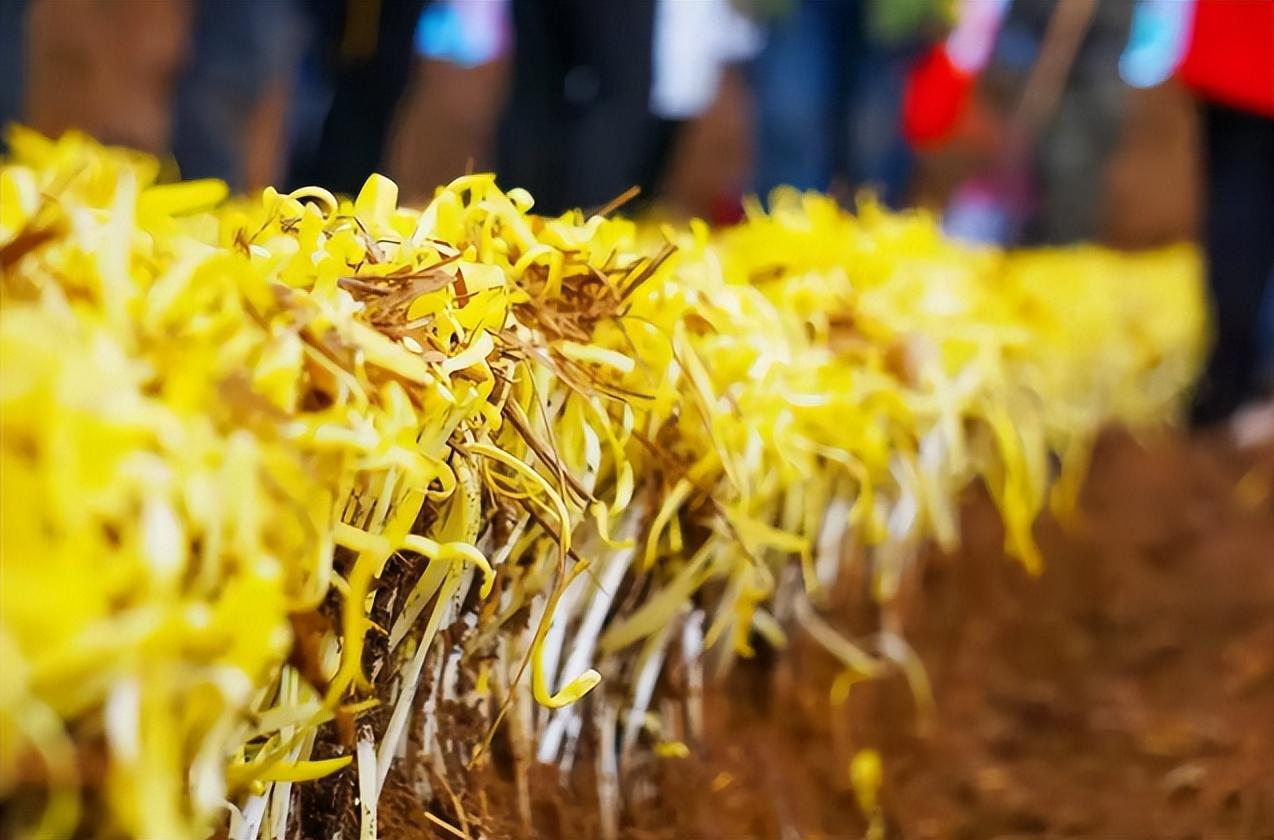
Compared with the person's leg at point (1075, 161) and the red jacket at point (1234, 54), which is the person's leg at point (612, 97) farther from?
the person's leg at point (1075, 161)

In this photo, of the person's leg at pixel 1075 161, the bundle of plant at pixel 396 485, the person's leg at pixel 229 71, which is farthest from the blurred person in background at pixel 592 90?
the person's leg at pixel 1075 161

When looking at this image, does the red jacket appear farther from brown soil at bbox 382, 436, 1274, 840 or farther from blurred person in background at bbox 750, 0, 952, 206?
blurred person in background at bbox 750, 0, 952, 206

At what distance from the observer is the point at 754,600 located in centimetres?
63

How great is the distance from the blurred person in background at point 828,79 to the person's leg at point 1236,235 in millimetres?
768

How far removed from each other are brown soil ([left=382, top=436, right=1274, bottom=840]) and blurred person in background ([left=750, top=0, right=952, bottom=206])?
127 cm

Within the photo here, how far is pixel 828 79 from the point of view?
7.95ft

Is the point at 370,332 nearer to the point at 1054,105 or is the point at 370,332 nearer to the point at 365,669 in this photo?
the point at 365,669

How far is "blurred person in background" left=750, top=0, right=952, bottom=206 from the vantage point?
7.67 ft

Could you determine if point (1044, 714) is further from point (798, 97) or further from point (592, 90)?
point (798, 97)

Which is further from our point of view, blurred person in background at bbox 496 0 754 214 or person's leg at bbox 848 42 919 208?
person's leg at bbox 848 42 919 208

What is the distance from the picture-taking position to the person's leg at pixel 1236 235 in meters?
1.68

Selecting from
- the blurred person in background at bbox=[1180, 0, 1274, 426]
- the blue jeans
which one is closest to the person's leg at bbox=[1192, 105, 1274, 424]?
the blurred person in background at bbox=[1180, 0, 1274, 426]

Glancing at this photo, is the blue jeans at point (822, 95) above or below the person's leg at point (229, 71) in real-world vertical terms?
above

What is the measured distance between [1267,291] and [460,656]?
1791 millimetres
